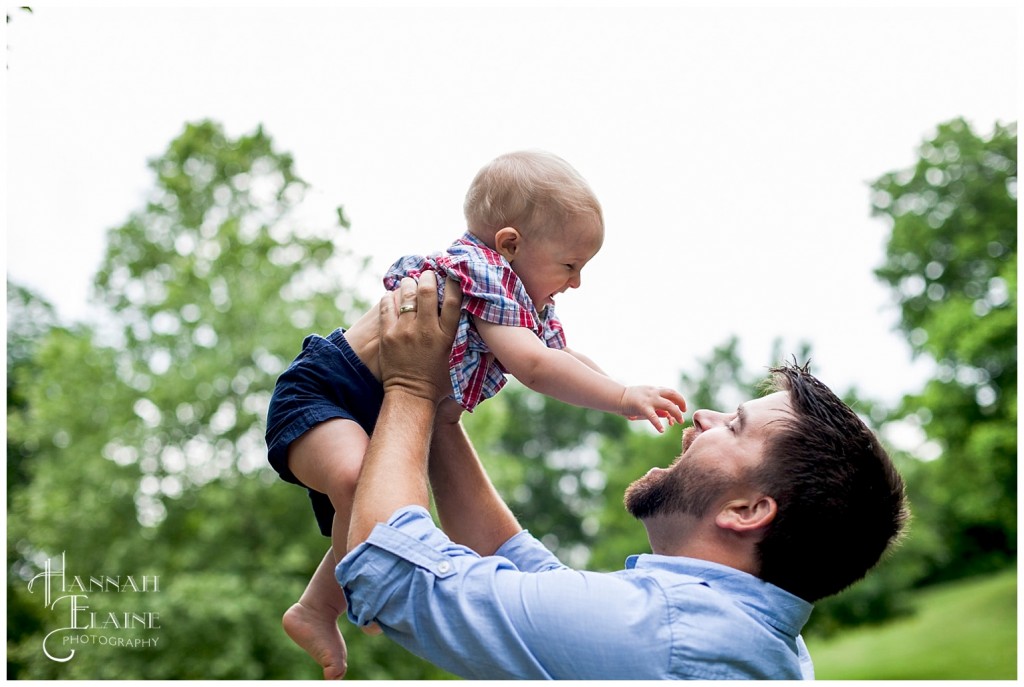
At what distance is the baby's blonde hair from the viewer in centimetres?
212

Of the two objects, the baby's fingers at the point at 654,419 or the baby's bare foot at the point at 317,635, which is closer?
the baby's fingers at the point at 654,419

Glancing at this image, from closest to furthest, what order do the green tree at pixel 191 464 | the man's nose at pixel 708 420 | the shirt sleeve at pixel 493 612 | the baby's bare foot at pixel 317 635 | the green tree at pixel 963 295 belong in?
the shirt sleeve at pixel 493 612
the man's nose at pixel 708 420
the baby's bare foot at pixel 317 635
the green tree at pixel 191 464
the green tree at pixel 963 295

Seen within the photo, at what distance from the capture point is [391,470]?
1.78 meters

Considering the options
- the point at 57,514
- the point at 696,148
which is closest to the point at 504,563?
the point at 57,514

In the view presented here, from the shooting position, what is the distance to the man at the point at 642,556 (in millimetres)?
1733

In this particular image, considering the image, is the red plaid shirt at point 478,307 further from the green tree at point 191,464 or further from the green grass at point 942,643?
the green grass at point 942,643

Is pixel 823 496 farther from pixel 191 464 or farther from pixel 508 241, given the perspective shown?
pixel 191 464

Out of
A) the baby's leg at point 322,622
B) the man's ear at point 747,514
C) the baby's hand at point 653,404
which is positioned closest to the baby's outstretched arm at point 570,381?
the baby's hand at point 653,404

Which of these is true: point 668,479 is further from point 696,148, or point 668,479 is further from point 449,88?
point 696,148

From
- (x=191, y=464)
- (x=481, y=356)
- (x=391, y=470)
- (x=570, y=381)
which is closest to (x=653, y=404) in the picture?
(x=570, y=381)

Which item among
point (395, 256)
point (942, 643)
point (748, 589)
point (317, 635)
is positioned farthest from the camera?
point (942, 643)

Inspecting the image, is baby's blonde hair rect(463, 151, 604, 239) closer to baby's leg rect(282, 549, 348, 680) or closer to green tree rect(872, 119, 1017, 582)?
baby's leg rect(282, 549, 348, 680)

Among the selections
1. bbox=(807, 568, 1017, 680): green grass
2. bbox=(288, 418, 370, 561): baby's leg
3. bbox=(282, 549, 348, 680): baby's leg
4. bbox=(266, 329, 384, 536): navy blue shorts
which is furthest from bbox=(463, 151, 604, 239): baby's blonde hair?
bbox=(807, 568, 1017, 680): green grass

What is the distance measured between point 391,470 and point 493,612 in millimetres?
301
